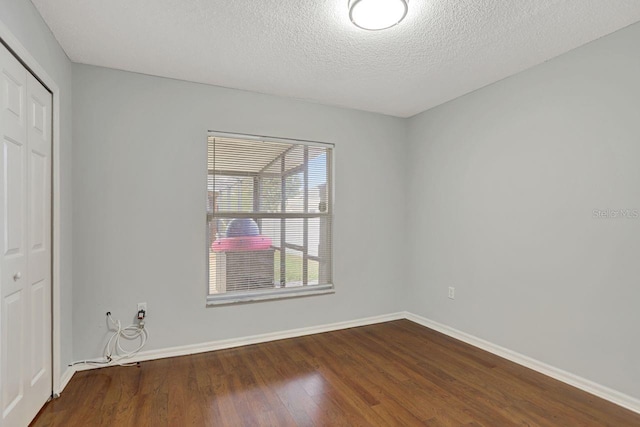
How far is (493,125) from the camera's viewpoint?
10.4 ft

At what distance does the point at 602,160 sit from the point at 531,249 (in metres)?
0.84

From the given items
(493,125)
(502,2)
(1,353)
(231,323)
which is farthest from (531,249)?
(1,353)

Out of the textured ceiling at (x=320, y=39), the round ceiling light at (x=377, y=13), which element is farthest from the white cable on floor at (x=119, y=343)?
the round ceiling light at (x=377, y=13)

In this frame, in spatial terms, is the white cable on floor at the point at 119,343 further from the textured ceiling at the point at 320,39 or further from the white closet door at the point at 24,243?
the textured ceiling at the point at 320,39

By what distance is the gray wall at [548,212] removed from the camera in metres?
2.28

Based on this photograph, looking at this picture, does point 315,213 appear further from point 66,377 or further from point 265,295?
point 66,377

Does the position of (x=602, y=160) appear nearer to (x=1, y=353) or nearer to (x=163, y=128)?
(x=163, y=128)

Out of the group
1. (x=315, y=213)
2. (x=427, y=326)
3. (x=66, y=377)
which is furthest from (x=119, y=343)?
(x=427, y=326)

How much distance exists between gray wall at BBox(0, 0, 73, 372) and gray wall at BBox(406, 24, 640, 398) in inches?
135

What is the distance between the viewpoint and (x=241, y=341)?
3293 millimetres

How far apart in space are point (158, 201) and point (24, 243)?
1.14 meters

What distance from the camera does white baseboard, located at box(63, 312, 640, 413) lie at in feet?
7.70

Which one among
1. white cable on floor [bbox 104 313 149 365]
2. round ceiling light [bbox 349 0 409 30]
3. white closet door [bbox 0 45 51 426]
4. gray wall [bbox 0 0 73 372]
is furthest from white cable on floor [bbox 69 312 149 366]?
round ceiling light [bbox 349 0 409 30]

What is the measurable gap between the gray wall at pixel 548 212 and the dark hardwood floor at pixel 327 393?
14.5 inches
